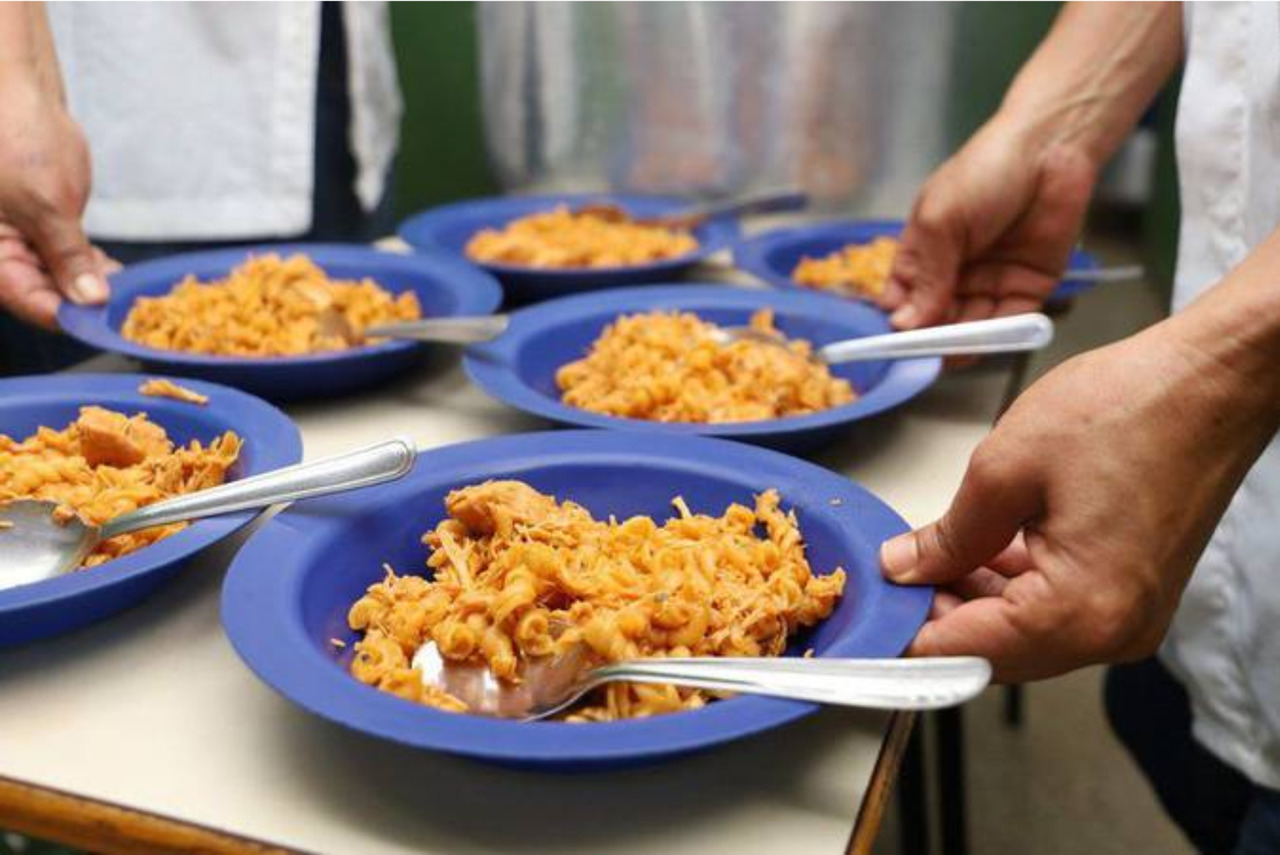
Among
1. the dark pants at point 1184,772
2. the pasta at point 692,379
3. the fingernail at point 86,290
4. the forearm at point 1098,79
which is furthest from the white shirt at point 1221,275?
the fingernail at point 86,290

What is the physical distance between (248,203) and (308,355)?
874mm

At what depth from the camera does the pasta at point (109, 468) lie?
0.97 metres

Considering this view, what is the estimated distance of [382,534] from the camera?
95cm

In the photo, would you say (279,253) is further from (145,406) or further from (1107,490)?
(1107,490)

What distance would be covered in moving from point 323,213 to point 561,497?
1.33m

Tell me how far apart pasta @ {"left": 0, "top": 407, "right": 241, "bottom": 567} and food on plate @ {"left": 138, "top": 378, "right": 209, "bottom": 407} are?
4cm

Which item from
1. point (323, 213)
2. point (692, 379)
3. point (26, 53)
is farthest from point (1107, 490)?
point (323, 213)

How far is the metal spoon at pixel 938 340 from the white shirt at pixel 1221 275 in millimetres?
218

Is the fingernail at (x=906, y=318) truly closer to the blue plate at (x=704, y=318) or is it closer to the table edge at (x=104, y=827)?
the blue plate at (x=704, y=318)

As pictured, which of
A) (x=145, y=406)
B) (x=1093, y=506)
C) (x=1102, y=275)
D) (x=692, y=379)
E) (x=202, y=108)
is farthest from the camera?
(x=202, y=108)

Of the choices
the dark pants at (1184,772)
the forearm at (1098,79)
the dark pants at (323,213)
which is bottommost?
the dark pants at (1184,772)

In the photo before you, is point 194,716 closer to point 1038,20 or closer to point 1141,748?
point 1141,748

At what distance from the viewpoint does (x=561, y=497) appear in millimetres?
1039

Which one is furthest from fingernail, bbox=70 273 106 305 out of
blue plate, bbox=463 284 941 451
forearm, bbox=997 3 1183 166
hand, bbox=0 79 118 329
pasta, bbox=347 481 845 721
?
forearm, bbox=997 3 1183 166
